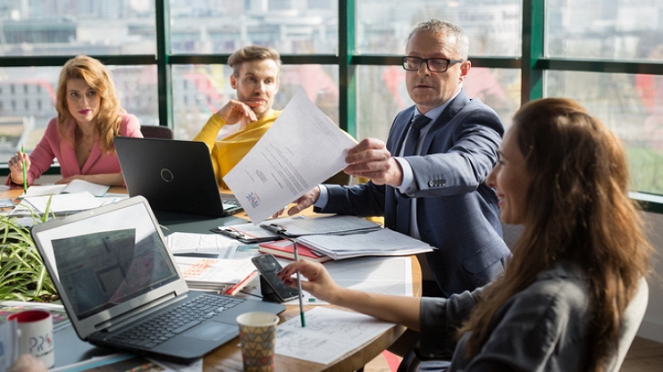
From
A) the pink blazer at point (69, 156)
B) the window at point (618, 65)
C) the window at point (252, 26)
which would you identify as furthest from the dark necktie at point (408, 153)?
the window at point (252, 26)

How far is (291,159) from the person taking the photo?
1734 mm

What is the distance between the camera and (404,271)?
5.88ft

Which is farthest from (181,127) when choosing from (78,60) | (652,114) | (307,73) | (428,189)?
(428,189)

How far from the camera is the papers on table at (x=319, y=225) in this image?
2096 mm

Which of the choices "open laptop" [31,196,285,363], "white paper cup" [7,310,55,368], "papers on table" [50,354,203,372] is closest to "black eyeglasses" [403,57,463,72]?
"open laptop" [31,196,285,363]

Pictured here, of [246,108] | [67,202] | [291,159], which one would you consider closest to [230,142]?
[246,108]

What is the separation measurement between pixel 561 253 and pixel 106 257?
2.86 ft

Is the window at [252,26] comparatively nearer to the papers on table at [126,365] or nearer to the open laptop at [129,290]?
the open laptop at [129,290]

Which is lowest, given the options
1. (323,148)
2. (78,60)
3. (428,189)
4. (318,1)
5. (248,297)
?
(248,297)

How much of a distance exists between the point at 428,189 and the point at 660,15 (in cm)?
203

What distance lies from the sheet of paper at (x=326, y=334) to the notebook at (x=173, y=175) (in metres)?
1.00

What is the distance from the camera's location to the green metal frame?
345cm

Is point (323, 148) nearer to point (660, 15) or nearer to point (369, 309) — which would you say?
point (369, 309)

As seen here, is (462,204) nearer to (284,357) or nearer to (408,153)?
(408,153)
